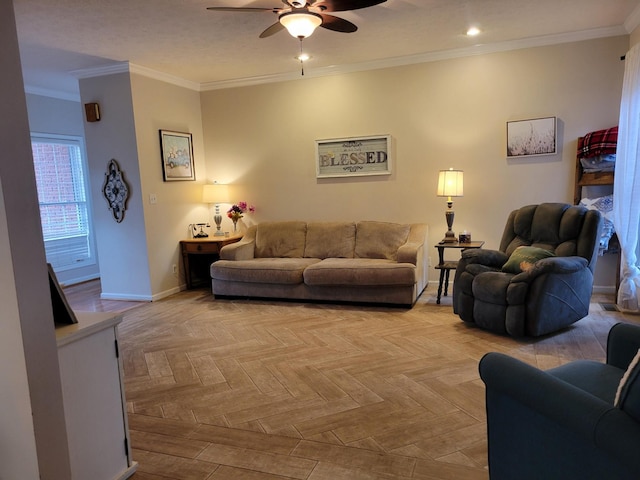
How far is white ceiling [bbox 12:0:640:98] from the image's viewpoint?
338cm

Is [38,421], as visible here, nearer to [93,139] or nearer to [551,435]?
[551,435]

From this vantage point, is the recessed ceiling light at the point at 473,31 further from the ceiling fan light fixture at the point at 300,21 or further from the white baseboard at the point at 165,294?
the white baseboard at the point at 165,294

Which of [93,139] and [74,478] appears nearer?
[74,478]

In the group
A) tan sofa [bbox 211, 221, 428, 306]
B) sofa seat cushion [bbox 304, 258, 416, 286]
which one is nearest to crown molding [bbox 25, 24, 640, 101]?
tan sofa [bbox 211, 221, 428, 306]

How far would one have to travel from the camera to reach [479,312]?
3596mm

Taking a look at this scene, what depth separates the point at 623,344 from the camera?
176cm

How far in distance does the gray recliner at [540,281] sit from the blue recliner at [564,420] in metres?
1.58

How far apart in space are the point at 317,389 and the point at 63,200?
5.15 metres

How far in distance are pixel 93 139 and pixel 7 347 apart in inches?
168

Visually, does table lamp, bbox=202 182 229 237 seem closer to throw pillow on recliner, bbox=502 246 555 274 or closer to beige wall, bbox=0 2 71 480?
throw pillow on recliner, bbox=502 246 555 274

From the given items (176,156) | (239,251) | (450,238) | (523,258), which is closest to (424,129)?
(450,238)

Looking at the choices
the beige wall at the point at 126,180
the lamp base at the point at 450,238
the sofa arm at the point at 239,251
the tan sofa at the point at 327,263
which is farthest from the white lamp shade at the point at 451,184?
the beige wall at the point at 126,180

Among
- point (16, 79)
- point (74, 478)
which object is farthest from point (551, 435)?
point (16, 79)

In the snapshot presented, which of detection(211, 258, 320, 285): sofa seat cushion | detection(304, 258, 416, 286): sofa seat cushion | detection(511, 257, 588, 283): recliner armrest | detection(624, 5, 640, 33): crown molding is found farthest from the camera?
detection(211, 258, 320, 285): sofa seat cushion
